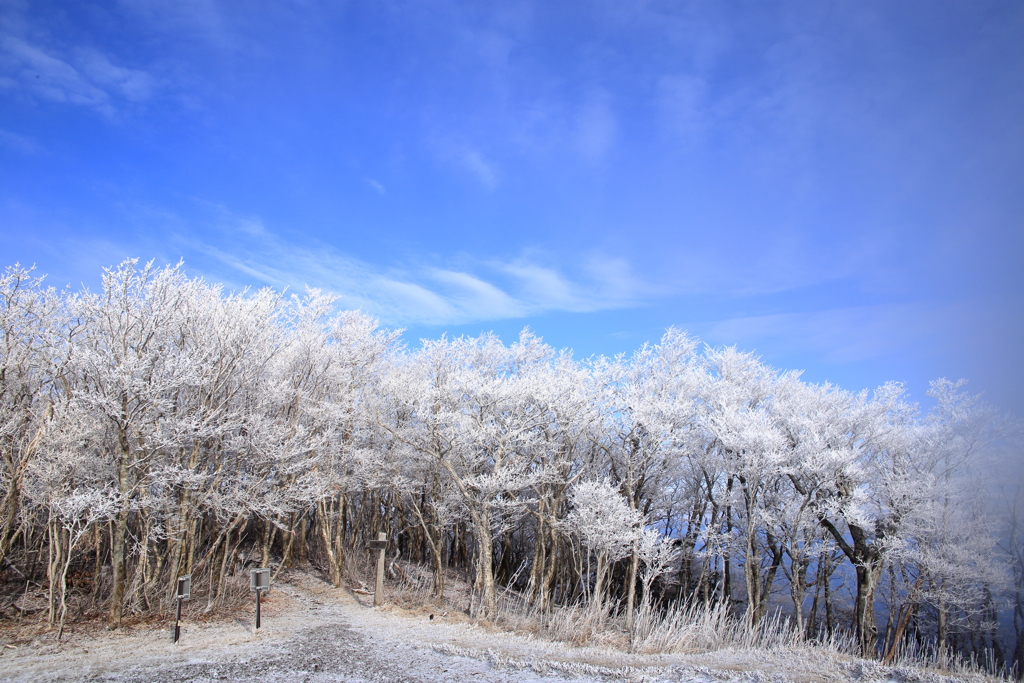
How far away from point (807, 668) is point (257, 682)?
25.6 ft

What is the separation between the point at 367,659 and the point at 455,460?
6.78 m

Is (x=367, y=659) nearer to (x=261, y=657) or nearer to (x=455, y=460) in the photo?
(x=261, y=657)

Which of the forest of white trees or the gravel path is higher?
the forest of white trees

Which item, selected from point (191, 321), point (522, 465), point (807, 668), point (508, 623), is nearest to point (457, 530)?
point (522, 465)

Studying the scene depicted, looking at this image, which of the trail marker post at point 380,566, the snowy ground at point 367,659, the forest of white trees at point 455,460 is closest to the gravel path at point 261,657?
the snowy ground at point 367,659

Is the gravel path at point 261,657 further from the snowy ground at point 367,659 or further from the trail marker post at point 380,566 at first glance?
the trail marker post at point 380,566

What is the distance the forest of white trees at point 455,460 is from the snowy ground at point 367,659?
3.86ft

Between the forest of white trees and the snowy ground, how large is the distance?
1.18 m

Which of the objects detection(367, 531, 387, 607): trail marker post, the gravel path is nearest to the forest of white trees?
the gravel path

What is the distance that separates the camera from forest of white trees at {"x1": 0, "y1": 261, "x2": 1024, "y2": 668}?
10.0 meters

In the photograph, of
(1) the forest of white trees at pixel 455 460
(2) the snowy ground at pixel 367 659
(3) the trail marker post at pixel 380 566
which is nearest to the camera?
(2) the snowy ground at pixel 367 659

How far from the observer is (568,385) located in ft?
48.4

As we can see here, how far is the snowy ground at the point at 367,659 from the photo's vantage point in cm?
720

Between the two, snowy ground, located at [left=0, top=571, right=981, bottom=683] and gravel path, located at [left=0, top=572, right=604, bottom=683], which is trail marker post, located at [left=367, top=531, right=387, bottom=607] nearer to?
gravel path, located at [left=0, top=572, right=604, bottom=683]
